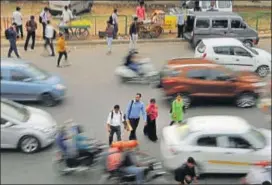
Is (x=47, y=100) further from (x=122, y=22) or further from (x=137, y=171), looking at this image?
(x=122, y=22)

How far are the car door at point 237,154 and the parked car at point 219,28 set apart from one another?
12.8 meters

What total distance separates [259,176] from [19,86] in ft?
28.1

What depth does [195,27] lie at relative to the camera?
26922mm

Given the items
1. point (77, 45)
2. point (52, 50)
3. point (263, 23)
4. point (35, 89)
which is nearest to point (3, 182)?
point (35, 89)

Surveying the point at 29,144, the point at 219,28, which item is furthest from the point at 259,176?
the point at 219,28

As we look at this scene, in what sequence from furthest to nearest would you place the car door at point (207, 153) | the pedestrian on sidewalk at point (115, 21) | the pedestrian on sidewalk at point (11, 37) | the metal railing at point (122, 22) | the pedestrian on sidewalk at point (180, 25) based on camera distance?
the metal railing at point (122, 22) → the pedestrian on sidewalk at point (180, 25) → the pedestrian on sidewalk at point (115, 21) → the pedestrian on sidewalk at point (11, 37) → the car door at point (207, 153)

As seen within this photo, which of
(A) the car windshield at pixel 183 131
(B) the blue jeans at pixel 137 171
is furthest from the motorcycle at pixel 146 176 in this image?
(A) the car windshield at pixel 183 131

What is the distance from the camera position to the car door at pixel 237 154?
14.6 metres

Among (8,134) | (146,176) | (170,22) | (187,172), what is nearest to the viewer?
(187,172)

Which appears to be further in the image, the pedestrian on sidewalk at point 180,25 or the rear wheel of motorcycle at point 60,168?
the pedestrian on sidewalk at point 180,25

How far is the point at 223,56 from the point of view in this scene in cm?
2289

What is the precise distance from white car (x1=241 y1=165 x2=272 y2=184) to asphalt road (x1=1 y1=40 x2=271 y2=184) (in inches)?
32.1

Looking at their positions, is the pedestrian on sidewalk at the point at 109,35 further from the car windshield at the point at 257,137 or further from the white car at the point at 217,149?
the car windshield at the point at 257,137

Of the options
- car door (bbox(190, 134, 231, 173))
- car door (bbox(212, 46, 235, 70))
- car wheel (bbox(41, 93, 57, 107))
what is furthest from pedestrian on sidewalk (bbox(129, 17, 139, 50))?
car door (bbox(190, 134, 231, 173))
